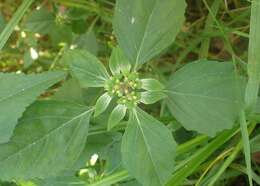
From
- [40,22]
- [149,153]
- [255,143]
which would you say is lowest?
[255,143]

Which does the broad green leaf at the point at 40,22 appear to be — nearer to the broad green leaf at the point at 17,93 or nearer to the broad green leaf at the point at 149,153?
the broad green leaf at the point at 17,93

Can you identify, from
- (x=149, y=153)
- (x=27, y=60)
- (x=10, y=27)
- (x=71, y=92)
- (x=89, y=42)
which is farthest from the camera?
(x=27, y=60)

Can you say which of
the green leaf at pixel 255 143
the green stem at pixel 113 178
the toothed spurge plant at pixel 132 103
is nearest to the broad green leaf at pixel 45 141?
the toothed spurge plant at pixel 132 103

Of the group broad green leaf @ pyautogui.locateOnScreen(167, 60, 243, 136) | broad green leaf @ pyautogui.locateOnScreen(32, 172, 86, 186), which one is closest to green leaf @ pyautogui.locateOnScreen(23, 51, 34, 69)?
broad green leaf @ pyautogui.locateOnScreen(32, 172, 86, 186)

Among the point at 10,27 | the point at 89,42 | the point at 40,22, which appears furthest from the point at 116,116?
the point at 40,22

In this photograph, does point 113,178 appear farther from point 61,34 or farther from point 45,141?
point 61,34

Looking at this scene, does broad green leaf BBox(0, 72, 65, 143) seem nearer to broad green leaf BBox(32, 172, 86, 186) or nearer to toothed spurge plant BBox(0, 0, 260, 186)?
toothed spurge plant BBox(0, 0, 260, 186)
